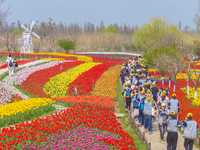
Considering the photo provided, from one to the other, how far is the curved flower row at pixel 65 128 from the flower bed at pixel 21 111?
1.03 m

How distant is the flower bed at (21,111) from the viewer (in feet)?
32.0

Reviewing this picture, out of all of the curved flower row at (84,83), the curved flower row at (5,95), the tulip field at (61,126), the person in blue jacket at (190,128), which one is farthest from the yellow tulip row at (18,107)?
the person in blue jacket at (190,128)

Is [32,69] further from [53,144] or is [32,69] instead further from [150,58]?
[53,144]

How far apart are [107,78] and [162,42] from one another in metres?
18.9

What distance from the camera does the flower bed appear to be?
977 centimetres

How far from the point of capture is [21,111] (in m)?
10.5

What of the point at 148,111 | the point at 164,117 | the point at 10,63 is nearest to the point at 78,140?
the point at 148,111

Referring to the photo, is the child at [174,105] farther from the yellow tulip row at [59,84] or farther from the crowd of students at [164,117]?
the yellow tulip row at [59,84]

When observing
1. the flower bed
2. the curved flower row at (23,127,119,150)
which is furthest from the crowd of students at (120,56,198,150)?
the flower bed

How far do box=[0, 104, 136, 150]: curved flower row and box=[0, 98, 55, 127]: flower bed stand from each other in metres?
1.03

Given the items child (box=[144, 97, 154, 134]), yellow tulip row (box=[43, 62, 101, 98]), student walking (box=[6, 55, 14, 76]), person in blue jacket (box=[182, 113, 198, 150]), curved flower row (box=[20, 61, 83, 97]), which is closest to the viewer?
person in blue jacket (box=[182, 113, 198, 150])

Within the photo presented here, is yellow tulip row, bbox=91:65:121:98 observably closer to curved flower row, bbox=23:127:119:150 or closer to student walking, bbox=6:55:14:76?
student walking, bbox=6:55:14:76

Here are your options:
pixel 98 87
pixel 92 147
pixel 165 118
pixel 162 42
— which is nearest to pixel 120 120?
pixel 165 118

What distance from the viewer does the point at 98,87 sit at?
19.5 metres
